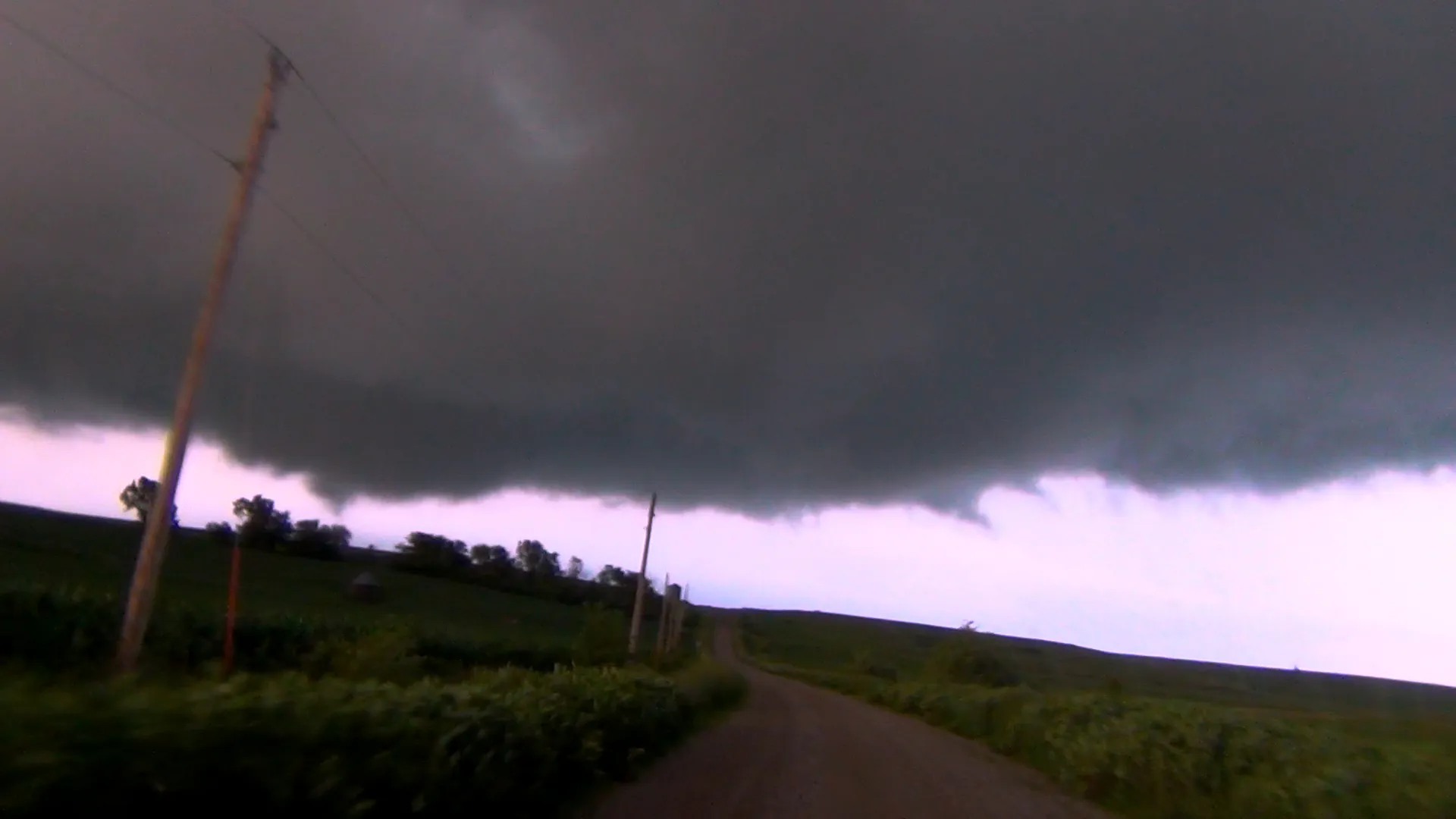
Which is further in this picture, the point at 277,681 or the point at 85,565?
the point at 85,565

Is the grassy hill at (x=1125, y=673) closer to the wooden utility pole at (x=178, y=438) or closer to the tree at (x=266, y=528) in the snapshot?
the wooden utility pole at (x=178, y=438)

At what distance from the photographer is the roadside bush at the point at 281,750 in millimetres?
5527

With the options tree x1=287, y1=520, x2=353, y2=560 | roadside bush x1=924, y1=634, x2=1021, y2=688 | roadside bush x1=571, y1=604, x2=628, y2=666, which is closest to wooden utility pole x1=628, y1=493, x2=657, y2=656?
roadside bush x1=571, y1=604, x2=628, y2=666

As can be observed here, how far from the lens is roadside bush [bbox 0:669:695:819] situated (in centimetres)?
553

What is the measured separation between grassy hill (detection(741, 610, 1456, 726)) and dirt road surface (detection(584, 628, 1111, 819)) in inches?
271

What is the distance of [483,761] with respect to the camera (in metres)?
10.6

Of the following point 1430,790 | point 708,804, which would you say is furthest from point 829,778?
point 1430,790

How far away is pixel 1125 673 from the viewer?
10775cm

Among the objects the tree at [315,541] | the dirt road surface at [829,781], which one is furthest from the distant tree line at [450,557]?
the dirt road surface at [829,781]

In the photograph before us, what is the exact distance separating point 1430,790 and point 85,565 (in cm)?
6695

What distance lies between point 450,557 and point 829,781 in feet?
366

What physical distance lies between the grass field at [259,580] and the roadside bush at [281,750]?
32.5 metres

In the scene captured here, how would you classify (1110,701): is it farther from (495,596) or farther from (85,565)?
(495,596)

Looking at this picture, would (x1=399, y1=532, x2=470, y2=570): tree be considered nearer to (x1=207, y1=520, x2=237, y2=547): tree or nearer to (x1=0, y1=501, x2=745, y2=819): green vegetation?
(x1=207, y1=520, x2=237, y2=547): tree
